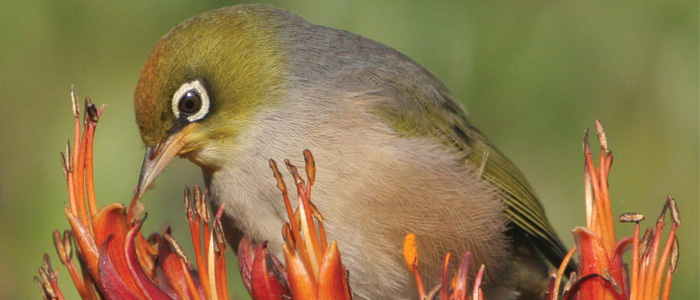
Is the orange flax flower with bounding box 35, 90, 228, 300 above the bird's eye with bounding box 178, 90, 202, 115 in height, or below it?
below

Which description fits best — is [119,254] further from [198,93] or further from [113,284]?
[198,93]

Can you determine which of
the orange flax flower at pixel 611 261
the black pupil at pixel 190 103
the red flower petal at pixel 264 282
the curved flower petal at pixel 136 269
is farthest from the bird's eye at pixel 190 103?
the orange flax flower at pixel 611 261

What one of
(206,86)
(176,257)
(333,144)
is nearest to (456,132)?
(333,144)

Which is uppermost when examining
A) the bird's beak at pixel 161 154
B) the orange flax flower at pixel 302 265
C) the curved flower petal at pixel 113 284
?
the bird's beak at pixel 161 154

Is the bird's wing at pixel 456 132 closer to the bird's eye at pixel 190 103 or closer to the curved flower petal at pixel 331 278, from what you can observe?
the bird's eye at pixel 190 103

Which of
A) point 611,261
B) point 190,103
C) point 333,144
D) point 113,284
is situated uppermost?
point 190,103

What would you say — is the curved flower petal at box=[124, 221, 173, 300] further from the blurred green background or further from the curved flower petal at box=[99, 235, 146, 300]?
the blurred green background

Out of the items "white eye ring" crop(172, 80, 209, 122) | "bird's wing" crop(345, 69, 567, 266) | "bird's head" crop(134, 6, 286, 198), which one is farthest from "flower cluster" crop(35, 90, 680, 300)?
"bird's wing" crop(345, 69, 567, 266)
